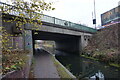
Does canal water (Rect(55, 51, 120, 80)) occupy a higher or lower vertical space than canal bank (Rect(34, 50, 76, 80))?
lower

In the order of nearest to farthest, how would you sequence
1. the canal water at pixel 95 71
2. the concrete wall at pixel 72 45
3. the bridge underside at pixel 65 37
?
the canal water at pixel 95 71 < the bridge underside at pixel 65 37 < the concrete wall at pixel 72 45

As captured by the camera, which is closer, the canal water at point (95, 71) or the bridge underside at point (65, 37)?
the canal water at point (95, 71)

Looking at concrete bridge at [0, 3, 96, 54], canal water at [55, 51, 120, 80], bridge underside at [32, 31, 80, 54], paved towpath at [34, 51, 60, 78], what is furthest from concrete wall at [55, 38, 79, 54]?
paved towpath at [34, 51, 60, 78]

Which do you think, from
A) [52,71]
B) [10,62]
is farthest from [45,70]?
[10,62]

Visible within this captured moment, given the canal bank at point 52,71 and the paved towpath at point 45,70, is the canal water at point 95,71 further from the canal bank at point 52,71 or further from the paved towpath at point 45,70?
the paved towpath at point 45,70

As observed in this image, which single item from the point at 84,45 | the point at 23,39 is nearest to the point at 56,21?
the point at 23,39

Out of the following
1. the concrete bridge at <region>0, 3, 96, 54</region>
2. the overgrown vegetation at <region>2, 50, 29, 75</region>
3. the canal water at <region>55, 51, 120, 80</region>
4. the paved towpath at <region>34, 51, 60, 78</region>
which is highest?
the concrete bridge at <region>0, 3, 96, 54</region>

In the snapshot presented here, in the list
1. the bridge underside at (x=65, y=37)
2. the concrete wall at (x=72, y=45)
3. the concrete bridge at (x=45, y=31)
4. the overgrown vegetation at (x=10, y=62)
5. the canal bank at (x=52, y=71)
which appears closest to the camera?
the overgrown vegetation at (x=10, y=62)

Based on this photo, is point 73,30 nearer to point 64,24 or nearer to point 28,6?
point 64,24

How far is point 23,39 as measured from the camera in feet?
29.8

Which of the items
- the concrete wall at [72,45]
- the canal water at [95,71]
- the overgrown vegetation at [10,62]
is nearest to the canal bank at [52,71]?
the overgrown vegetation at [10,62]

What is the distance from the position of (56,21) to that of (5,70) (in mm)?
11285

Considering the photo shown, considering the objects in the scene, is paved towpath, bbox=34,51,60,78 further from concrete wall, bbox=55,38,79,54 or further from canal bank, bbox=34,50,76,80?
concrete wall, bbox=55,38,79,54

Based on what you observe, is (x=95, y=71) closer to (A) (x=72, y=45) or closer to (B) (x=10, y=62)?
(B) (x=10, y=62)
